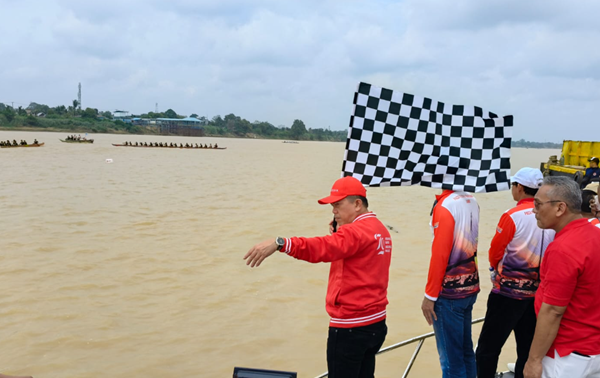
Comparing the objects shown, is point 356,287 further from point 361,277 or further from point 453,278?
point 453,278

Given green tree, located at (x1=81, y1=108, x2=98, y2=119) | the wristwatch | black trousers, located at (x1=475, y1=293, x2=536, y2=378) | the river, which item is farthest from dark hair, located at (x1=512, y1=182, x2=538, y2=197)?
green tree, located at (x1=81, y1=108, x2=98, y2=119)

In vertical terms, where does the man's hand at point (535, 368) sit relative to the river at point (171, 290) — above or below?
above

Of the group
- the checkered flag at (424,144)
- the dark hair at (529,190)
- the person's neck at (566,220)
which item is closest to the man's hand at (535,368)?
the person's neck at (566,220)

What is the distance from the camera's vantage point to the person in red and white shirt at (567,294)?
2.46 meters

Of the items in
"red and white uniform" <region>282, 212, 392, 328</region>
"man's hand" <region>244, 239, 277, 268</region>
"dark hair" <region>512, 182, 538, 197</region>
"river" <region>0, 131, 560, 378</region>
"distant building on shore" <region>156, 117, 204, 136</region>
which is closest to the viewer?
"man's hand" <region>244, 239, 277, 268</region>

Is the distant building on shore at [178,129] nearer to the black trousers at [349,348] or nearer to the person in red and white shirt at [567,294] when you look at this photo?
the black trousers at [349,348]

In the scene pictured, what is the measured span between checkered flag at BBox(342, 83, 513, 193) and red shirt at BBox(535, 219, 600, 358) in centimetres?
109

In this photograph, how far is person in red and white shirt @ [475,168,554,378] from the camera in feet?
11.6

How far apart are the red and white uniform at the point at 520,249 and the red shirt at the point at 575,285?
3.18 feet

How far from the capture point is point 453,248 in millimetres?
3496

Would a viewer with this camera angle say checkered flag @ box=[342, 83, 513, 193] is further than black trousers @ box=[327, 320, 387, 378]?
Yes

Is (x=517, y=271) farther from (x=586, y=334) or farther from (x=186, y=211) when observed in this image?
(x=186, y=211)

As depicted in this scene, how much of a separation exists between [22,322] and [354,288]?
5422mm

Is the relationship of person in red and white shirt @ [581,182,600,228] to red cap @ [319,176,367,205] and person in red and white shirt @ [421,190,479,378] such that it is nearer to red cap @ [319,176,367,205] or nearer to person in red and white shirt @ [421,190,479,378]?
person in red and white shirt @ [421,190,479,378]
